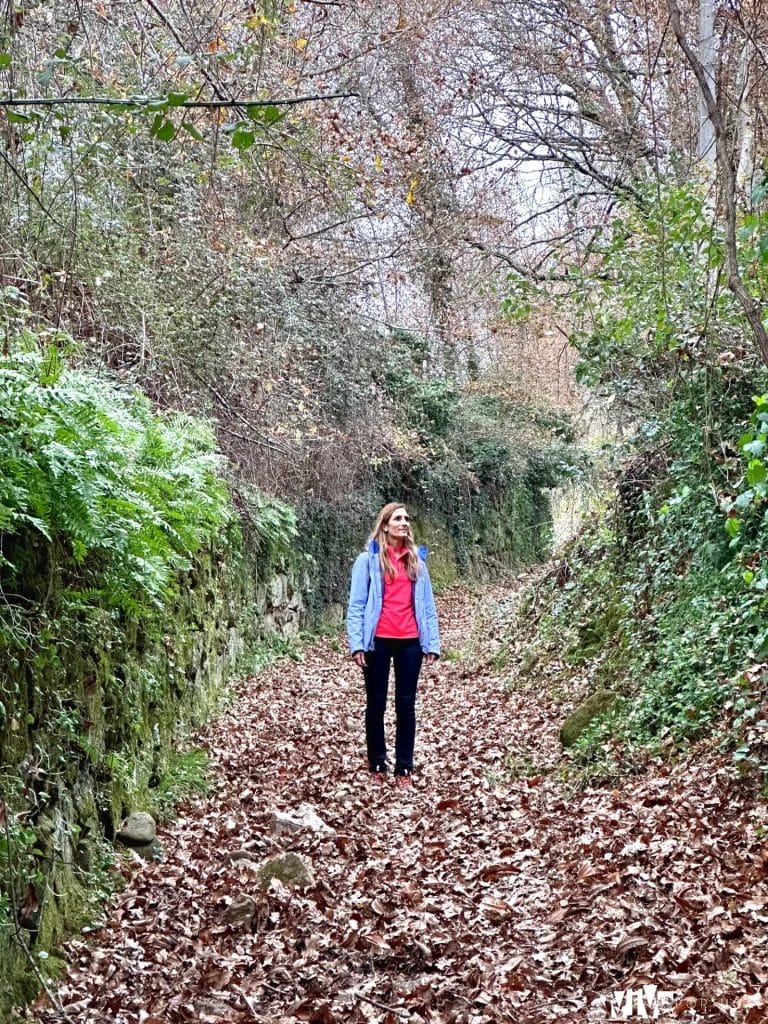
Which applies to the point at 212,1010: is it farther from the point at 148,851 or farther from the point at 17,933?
the point at 148,851

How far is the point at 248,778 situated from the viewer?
782 centimetres

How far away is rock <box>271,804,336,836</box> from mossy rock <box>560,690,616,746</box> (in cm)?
250

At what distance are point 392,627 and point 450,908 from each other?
2.83 metres

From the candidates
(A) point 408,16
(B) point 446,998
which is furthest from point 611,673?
(A) point 408,16

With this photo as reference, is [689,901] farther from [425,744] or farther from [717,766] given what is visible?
[425,744]

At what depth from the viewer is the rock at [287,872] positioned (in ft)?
17.4

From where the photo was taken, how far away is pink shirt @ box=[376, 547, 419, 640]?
7547 mm

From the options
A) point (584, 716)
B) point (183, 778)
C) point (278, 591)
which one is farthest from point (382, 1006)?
point (278, 591)

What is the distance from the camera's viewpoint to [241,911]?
16.3 feet

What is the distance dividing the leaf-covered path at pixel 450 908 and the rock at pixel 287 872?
2.9 inches

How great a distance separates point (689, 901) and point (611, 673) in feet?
14.4

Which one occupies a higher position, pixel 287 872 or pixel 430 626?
pixel 430 626

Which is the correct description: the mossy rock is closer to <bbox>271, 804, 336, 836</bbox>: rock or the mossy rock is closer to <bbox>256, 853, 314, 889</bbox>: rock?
<bbox>271, 804, 336, 836</bbox>: rock

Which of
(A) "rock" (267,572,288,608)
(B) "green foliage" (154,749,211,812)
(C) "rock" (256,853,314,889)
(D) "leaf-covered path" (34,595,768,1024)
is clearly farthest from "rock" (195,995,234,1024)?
(A) "rock" (267,572,288,608)
